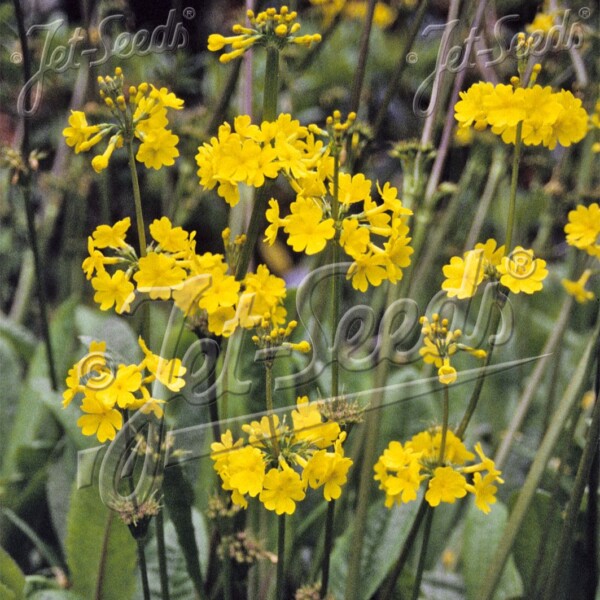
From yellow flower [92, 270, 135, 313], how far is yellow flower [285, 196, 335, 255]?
16 centimetres

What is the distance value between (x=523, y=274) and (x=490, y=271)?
0.03m

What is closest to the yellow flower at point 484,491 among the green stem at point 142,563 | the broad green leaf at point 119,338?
the green stem at point 142,563

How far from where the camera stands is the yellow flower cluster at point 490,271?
0.81 metres

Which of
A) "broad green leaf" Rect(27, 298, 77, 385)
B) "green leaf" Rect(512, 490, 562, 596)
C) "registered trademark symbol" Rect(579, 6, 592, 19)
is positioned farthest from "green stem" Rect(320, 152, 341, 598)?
"registered trademark symbol" Rect(579, 6, 592, 19)

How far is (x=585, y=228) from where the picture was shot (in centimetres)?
94

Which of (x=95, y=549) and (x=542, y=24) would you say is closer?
(x=95, y=549)

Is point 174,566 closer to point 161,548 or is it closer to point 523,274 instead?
point 161,548

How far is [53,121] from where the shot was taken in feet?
9.18

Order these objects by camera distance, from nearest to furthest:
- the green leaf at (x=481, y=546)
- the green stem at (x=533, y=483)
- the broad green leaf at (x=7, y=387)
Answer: the green stem at (x=533, y=483) < the green leaf at (x=481, y=546) < the broad green leaf at (x=7, y=387)

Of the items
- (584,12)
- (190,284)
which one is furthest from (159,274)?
(584,12)

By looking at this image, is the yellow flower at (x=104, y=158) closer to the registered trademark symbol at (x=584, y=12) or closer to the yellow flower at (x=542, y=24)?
the yellow flower at (x=542, y=24)

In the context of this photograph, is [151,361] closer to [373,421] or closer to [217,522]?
[217,522]

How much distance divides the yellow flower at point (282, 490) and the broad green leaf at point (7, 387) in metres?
1.01

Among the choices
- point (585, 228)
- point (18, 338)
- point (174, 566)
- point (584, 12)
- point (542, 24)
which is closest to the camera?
point (585, 228)
